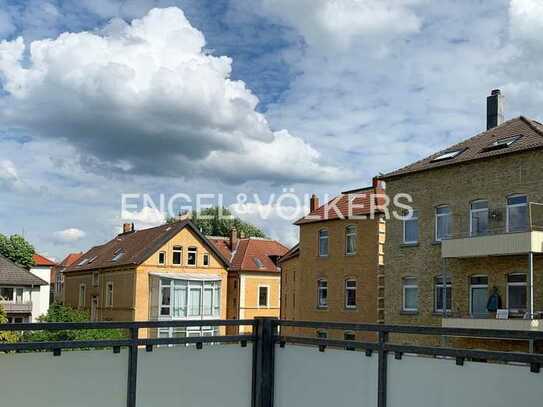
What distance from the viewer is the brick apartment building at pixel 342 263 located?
27.4 meters

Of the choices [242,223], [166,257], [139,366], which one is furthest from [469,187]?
[242,223]

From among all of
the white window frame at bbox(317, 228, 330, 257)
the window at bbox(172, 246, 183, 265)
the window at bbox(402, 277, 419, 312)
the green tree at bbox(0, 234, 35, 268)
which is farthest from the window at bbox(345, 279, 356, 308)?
the green tree at bbox(0, 234, 35, 268)

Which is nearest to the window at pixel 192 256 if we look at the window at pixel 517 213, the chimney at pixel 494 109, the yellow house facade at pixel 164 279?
the yellow house facade at pixel 164 279

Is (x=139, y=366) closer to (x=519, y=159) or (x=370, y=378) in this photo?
(x=370, y=378)

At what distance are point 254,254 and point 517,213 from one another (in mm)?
24853

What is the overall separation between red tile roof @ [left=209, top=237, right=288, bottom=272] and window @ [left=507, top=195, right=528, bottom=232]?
2317 cm

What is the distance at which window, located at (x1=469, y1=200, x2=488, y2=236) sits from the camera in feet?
68.0

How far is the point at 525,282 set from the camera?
19.2 m

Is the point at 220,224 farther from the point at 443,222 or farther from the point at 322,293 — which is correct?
the point at 443,222

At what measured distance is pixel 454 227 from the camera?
21625mm

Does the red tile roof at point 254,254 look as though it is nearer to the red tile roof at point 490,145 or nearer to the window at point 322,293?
the window at point 322,293

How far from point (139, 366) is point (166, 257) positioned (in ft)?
96.9

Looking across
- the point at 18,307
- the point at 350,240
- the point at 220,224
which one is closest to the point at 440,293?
the point at 350,240

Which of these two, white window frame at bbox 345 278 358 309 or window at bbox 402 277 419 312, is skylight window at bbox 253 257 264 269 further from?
window at bbox 402 277 419 312
